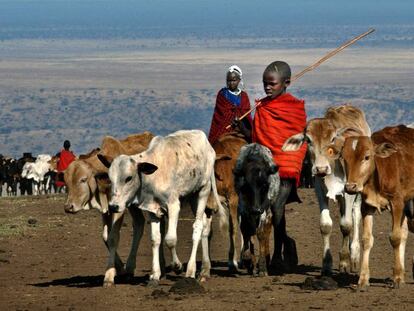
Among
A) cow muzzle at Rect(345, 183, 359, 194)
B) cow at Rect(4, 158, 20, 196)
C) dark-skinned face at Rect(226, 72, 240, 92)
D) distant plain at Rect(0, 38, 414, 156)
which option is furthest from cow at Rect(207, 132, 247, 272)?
distant plain at Rect(0, 38, 414, 156)

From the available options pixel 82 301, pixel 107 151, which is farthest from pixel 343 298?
pixel 107 151

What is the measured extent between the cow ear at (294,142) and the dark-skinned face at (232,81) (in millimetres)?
2822

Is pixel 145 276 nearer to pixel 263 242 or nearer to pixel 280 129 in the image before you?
pixel 263 242

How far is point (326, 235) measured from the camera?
18422 millimetres

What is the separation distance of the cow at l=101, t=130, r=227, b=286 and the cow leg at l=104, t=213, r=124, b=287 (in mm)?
34

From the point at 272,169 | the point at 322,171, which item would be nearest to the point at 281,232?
the point at 272,169

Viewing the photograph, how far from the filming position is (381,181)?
17.1 metres

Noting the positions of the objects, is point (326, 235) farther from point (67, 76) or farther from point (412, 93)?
point (67, 76)

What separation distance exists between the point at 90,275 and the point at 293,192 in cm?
244

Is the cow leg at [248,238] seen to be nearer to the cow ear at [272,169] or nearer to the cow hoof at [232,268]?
the cow hoof at [232,268]

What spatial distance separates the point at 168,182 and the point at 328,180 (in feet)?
6.38

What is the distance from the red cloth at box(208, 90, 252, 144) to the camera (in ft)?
69.4

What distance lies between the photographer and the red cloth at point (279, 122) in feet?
62.5

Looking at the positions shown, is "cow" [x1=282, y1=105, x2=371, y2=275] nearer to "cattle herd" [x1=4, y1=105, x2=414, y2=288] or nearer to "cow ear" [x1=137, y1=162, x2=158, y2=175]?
→ "cattle herd" [x1=4, y1=105, x2=414, y2=288]
